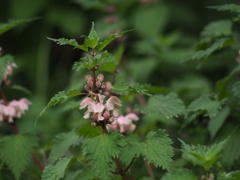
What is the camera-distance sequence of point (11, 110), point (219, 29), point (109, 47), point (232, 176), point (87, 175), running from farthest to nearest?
1. point (109, 47)
2. point (219, 29)
3. point (11, 110)
4. point (87, 175)
5. point (232, 176)

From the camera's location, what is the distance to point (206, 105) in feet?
5.94

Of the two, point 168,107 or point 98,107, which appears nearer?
point 98,107

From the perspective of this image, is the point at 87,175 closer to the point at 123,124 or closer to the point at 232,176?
the point at 123,124

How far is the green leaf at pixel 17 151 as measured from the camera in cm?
174

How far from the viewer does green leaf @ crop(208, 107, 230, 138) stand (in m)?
1.88

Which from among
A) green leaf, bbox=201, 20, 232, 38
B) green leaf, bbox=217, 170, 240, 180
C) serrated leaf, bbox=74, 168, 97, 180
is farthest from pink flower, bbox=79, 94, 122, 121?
green leaf, bbox=201, 20, 232, 38

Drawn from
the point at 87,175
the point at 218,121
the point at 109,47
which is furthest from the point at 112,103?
the point at 109,47

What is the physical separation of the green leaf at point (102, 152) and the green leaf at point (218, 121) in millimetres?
568

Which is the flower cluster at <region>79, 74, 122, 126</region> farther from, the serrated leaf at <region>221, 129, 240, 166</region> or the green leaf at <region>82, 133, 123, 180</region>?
the serrated leaf at <region>221, 129, 240, 166</region>

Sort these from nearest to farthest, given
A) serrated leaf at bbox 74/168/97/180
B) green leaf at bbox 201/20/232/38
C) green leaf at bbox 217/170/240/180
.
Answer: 1. green leaf at bbox 217/170/240/180
2. serrated leaf at bbox 74/168/97/180
3. green leaf at bbox 201/20/232/38

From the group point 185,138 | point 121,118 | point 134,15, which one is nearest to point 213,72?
point 134,15

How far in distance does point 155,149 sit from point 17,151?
60cm

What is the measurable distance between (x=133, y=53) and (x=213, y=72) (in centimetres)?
68

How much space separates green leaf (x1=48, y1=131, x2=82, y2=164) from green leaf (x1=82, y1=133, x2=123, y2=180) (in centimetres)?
30
